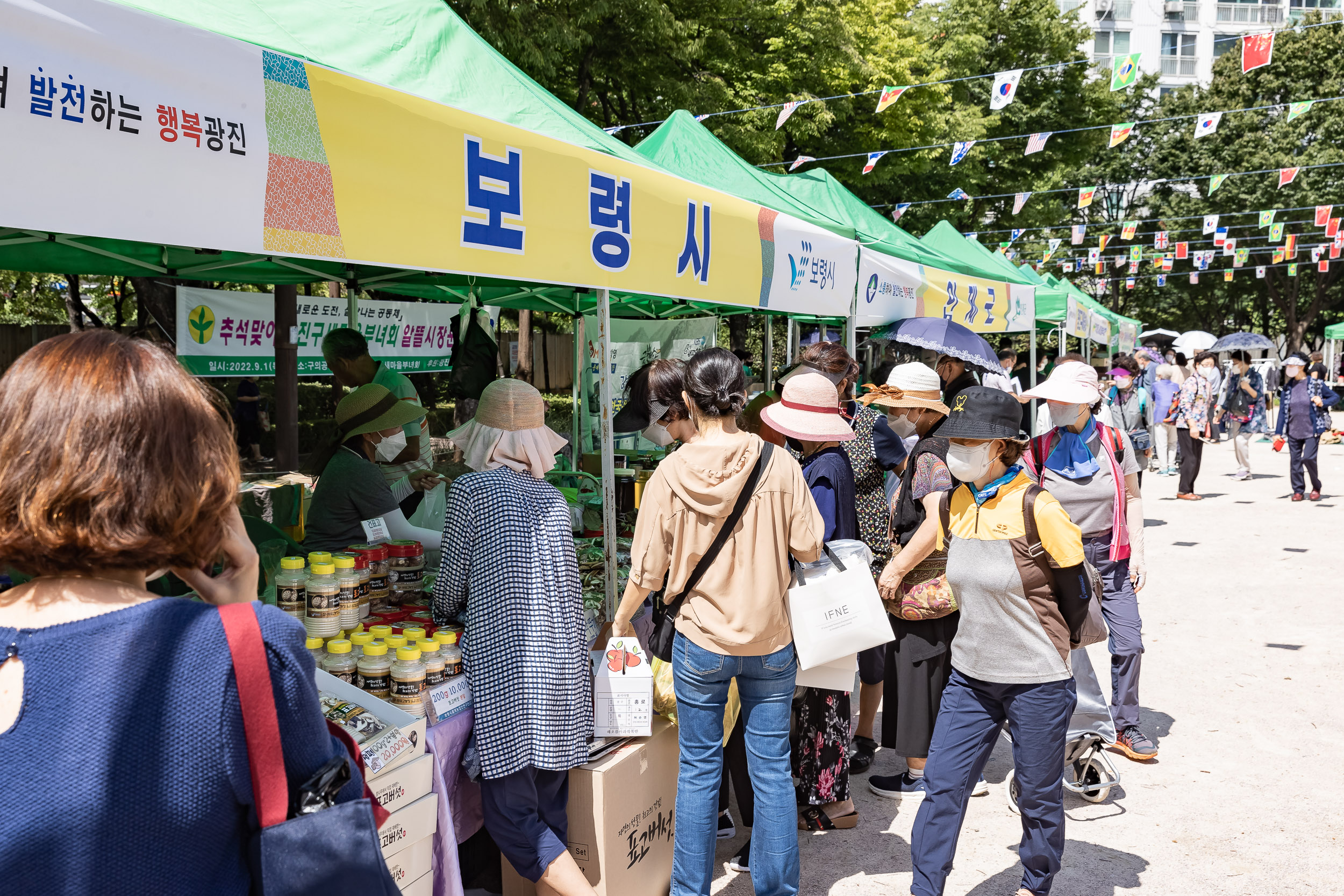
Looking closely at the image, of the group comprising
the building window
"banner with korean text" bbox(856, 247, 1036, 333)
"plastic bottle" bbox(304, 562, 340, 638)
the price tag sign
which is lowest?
"plastic bottle" bbox(304, 562, 340, 638)

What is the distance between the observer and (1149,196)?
37281 millimetres

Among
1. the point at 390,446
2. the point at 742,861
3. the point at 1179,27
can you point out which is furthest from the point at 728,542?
the point at 1179,27

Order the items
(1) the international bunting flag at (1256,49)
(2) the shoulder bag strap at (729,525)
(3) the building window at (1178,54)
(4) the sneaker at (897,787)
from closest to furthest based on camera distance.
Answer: (2) the shoulder bag strap at (729,525)
(4) the sneaker at (897,787)
(1) the international bunting flag at (1256,49)
(3) the building window at (1178,54)

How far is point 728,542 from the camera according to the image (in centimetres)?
298

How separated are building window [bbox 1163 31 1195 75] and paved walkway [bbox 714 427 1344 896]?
2035 inches

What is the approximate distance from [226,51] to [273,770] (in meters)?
1.84

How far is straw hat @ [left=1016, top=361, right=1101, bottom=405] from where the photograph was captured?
416 centimetres

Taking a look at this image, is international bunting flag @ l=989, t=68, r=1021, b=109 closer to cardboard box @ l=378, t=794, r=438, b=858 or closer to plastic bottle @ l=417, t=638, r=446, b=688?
plastic bottle @ l=417, t=638, r=446, b=688

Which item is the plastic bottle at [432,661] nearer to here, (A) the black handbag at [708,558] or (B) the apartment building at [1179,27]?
(A) the black handbag at [708,558]

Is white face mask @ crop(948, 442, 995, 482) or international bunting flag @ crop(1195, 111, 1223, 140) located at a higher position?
international bunting flag @ crop(1195, 111, 1223, 140)

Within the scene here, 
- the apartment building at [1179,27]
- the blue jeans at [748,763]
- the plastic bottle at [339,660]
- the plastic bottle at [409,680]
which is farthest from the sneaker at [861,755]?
the apartment building at [1179,27]

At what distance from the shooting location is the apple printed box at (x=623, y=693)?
3131mm

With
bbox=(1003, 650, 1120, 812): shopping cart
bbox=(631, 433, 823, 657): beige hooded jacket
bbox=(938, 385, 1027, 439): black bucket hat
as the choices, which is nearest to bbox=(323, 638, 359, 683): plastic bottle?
bbox=(631, 433, 823, 657): beige hooded jacket

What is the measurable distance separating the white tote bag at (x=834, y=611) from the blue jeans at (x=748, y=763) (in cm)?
12
